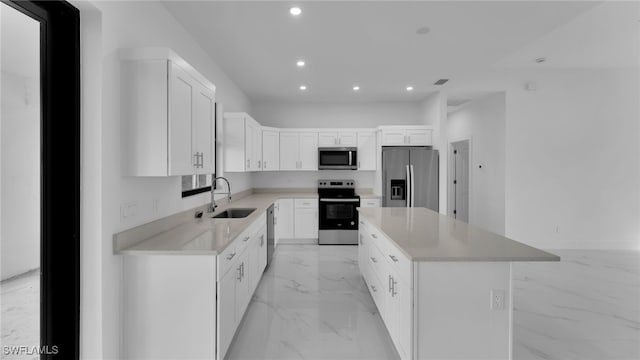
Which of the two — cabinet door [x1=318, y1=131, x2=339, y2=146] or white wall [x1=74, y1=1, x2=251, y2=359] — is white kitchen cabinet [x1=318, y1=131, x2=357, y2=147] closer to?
cabinet door [x1=318, y1=131, x2=339, y2=146]

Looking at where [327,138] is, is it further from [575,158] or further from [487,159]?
[575,158]

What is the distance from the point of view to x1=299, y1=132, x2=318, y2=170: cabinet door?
19.5 ft

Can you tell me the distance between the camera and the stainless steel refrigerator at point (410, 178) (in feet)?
17.9

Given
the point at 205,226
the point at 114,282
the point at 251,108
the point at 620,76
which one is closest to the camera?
→ the point at 114,282

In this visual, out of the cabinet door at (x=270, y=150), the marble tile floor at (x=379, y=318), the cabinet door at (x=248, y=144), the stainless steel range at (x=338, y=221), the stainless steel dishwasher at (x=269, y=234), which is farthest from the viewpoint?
the cabinet door at (x=270, y=150)

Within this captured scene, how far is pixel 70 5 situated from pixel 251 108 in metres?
4.50

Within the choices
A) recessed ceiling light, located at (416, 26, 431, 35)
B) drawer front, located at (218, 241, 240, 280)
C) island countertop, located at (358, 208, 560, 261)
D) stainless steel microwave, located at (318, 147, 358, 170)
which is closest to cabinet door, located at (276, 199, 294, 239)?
stainless steel microwave, located at (318, 147, 358, 170)

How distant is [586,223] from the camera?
17.1ft

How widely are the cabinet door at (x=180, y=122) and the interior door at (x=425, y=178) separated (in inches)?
160

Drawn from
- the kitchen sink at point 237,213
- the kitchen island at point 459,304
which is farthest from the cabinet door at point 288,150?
the kitchen island at point 459,304

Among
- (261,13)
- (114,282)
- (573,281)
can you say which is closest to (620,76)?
(573,281)

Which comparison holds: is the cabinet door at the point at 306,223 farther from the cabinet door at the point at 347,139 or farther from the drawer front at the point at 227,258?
the drawer front at the point at 227,258

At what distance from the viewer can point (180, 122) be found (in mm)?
2150

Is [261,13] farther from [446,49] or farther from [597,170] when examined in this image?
[597,170]
